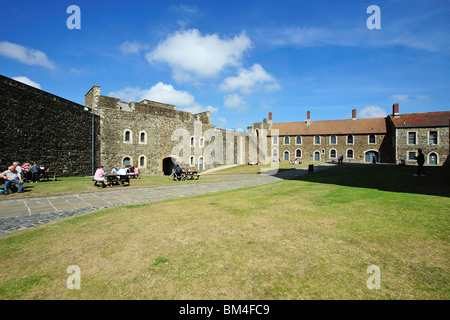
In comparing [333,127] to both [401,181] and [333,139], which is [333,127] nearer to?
[333,139]

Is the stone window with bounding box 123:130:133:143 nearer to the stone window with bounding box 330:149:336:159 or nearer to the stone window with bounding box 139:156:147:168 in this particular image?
the stone window with bounding box 139:156:147:168

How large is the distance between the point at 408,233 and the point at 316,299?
297 centimetres

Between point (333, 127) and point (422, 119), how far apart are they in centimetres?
1245

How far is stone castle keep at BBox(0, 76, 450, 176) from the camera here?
1390cm

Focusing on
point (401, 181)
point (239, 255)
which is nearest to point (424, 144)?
point (401, 181)

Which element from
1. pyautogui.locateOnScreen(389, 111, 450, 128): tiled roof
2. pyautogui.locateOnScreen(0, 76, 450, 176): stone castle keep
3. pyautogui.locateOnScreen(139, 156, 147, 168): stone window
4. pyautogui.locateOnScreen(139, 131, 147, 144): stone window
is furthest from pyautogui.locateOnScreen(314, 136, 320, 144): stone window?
pyautogui.locateOnScreen(139, 156, 147, 168): stone window

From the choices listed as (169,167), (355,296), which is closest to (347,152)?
(169,167)

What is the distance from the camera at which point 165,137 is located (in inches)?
1018

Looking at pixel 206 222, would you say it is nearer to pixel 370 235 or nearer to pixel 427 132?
pixel 370 235

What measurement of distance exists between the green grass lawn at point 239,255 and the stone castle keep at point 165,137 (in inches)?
486

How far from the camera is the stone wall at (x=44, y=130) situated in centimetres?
1257

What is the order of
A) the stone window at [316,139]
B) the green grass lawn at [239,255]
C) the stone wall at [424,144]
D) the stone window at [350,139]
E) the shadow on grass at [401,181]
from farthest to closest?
the stone window at [316,139] → the stone window at [350,139] → the stone wall at [424,144] → the shadow on grass at [401,181] → the green grass lawn at [239,255]

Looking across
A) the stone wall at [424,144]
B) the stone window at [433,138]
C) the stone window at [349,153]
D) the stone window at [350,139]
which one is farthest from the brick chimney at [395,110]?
the stone window at [349,153]

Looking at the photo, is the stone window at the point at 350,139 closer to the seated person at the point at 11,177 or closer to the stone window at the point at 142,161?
the stone window at the point at 142,161
